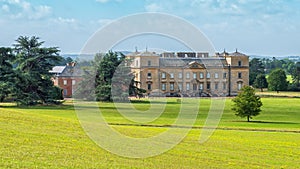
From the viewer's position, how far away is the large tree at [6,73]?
5868cm

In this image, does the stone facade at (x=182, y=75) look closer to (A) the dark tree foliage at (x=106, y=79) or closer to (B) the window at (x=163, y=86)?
(B) the window at (x=163, y=86)

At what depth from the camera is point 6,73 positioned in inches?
2343

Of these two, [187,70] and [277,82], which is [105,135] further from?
[277,82]

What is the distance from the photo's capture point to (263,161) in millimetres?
20219

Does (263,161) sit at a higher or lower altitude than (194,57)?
lower

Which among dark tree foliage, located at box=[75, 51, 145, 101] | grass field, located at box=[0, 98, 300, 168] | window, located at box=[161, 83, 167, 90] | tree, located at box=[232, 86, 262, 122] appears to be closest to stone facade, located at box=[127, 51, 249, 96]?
window, located at box=[161, 83, 167, 90]

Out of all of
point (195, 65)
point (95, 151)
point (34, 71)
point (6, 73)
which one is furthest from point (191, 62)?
point (95, 151)

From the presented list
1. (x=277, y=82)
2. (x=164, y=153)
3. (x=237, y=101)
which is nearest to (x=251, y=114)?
(x=237, y=101)

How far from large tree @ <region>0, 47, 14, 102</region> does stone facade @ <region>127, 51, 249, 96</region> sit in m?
47.4

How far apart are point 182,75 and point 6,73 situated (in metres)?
55.7

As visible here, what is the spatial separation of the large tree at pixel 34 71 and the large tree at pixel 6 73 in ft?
3.22

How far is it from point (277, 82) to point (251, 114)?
75.6 meters

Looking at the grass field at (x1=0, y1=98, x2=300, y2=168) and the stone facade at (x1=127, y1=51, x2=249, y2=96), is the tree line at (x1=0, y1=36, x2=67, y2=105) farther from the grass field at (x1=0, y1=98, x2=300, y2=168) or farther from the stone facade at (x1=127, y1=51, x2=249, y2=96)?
the stone facade at (x1=127, y1=51, x2=249, y2=96)

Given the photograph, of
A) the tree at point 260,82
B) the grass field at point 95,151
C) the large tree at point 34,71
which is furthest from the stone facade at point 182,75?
the grass field at point 95,151
